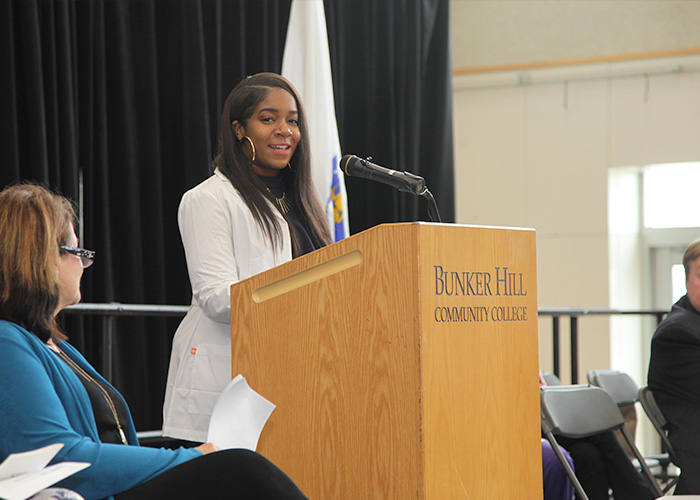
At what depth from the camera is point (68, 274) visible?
61.8 inches

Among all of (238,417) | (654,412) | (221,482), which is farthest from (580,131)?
(221,482)

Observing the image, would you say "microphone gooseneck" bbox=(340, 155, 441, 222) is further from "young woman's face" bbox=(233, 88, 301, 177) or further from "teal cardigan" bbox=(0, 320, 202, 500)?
"teal cardigan" bbox=(0, 320, 202, 500)

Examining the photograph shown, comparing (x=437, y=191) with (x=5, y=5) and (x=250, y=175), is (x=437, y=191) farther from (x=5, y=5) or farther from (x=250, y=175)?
(x=250, y=175)

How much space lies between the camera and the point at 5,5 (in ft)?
10.3

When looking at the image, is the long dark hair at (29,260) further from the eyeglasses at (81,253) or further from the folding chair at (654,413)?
the folding chair at (654,413)

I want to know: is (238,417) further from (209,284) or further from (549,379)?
(549,379)

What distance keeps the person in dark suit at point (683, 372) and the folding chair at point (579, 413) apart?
0.20m

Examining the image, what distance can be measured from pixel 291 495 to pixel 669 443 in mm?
2314

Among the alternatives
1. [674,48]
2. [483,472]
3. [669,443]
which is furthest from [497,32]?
[483,472]

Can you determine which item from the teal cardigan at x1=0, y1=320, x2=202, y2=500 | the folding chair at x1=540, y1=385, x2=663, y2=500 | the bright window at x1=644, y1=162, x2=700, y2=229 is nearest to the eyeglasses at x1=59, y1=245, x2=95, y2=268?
the teal cardigan at x1=0, y1=320, x2=202, y2=500

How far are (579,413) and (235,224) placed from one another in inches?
62.9

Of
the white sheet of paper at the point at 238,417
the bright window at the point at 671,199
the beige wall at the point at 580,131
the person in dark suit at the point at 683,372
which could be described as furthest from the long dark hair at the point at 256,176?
the bright window at the point at 671,199

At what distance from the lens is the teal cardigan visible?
1.35m

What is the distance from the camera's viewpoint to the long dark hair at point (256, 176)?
6.57 feet
